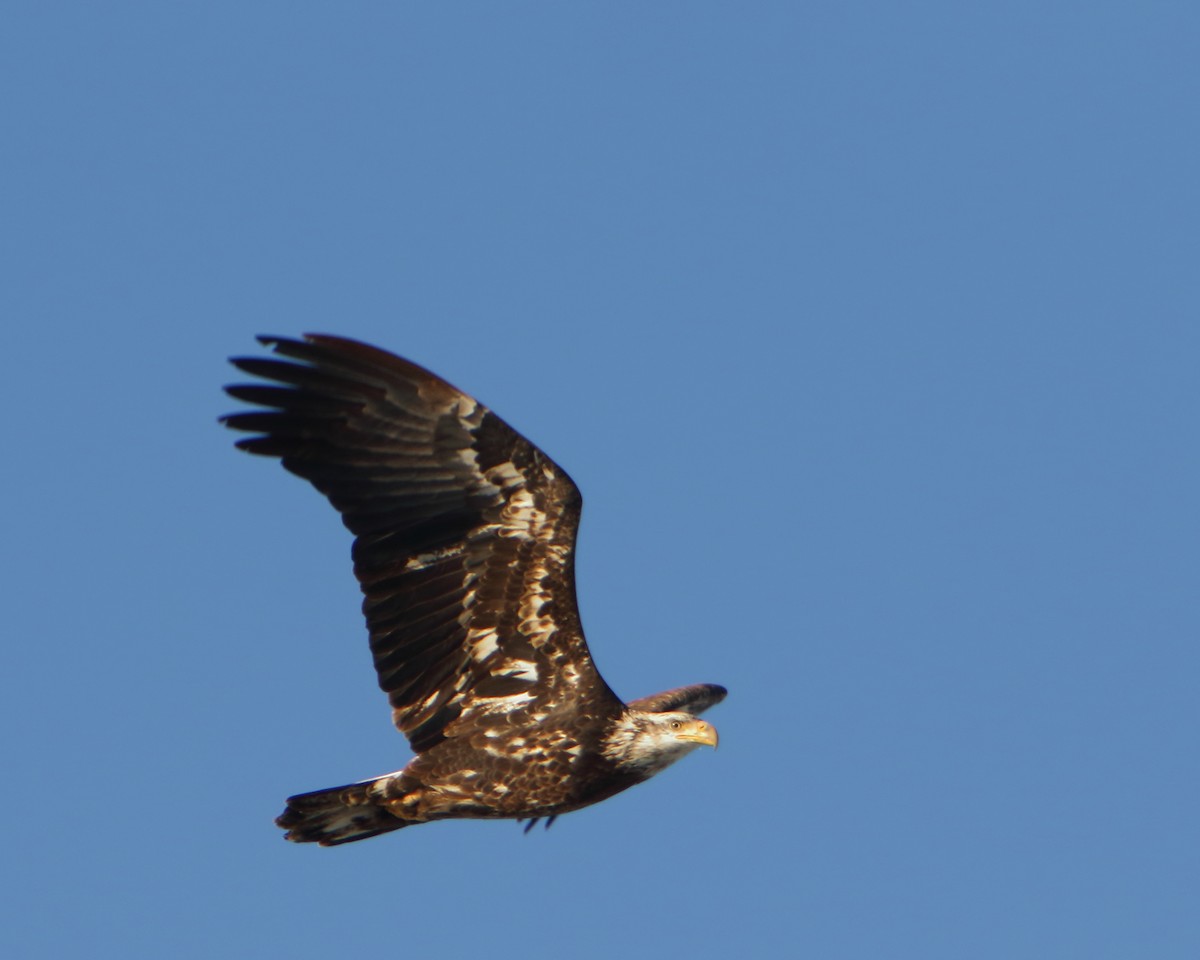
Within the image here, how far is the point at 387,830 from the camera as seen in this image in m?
17.8

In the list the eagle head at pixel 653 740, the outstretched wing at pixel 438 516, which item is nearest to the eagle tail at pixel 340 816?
the outstretched wing at pixel 438 516

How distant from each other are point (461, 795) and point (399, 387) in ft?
9.39

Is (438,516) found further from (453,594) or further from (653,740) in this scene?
(653,740)

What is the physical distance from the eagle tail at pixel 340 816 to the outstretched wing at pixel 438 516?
0.86 meters

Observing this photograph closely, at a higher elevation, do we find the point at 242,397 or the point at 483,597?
the point at 242,397

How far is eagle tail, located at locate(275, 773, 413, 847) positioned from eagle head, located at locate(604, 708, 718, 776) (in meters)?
1.61

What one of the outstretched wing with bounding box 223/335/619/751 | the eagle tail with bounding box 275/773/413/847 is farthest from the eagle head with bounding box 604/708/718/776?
the eagle tail with bounding box 275/773/413/847

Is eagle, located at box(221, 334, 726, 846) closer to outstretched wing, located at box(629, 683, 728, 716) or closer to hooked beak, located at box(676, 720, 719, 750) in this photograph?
hooked beak, located at box(676, 720, 719, 750)

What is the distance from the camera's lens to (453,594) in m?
17.3

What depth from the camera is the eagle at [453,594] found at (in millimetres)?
17047

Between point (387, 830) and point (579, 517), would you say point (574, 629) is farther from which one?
point (387, 830)

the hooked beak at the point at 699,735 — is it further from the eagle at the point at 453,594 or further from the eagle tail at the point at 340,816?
the eagle tail at the point at 340,816

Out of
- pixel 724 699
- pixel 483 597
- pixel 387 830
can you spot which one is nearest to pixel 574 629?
pixel 483 597

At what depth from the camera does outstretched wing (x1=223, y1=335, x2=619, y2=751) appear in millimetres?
17016
